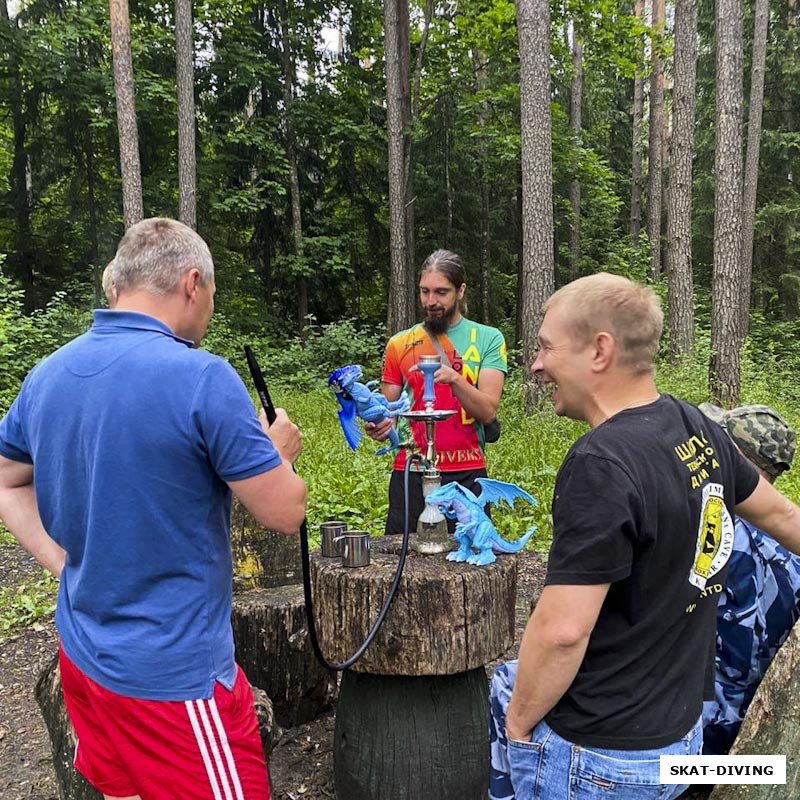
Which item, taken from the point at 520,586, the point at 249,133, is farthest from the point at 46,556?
the point at 249,133

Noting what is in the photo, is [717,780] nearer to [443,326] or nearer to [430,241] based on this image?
[443,326]

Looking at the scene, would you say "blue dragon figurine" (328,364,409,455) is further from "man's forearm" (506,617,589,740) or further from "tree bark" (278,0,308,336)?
"tree bark" (278,0,308,336)

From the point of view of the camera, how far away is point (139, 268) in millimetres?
1621

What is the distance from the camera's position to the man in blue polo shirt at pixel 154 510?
59.2 inches

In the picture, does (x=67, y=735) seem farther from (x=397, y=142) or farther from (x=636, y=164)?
(x=636, y=164)

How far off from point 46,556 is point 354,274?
15.4 metres

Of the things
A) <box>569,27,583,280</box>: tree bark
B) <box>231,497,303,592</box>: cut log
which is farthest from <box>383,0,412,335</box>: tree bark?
<box>231,497,303,592</box>: cut log

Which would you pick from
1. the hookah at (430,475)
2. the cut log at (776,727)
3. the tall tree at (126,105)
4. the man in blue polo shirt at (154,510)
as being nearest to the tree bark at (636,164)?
the tall tree at (126,105)

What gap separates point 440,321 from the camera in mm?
3217

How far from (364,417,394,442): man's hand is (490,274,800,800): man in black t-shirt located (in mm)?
1087

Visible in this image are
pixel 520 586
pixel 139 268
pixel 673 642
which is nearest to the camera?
pixel 673 642

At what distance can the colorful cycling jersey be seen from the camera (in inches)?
126

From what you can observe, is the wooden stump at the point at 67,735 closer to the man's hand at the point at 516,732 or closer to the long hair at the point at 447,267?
the man's hand at the point at 516,732

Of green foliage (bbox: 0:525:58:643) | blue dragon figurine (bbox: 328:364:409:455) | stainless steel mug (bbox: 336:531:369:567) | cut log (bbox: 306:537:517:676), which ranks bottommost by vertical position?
green foliage (bbox: 0:525:58:643)
